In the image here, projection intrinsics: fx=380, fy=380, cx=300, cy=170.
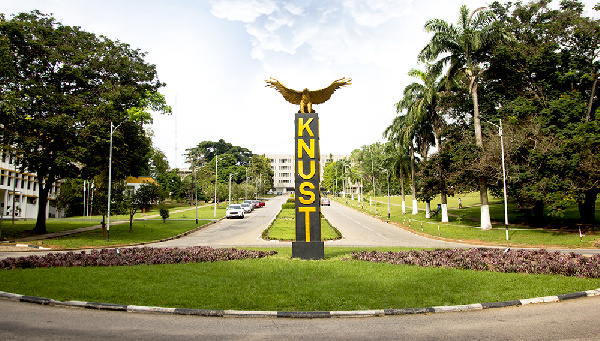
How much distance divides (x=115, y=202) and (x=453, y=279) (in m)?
24.2

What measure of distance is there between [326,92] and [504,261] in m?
9.51

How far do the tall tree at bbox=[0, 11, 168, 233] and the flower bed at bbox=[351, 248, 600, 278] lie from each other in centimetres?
1951

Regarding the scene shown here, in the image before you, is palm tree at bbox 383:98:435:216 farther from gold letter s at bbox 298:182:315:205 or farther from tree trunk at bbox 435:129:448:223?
gold letter s at bbox 298:182:315:205

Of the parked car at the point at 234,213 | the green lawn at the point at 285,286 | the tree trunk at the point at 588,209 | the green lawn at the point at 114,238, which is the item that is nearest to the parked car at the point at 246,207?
the parked car at the point at 234,213

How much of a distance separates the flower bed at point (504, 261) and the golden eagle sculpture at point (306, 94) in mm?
6845

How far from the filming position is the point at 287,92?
663 inches

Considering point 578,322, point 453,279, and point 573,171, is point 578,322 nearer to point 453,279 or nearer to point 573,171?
point 453,279

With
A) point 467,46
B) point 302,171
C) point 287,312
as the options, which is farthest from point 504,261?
point 467,46

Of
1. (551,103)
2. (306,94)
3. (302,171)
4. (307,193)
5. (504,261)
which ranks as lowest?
(504,261)

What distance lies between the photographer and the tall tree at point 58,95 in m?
23.3

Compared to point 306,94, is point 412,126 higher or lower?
higher

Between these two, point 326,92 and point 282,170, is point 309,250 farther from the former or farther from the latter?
point 282,170

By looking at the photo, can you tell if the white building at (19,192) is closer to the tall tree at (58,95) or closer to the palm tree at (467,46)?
the tall tree at (58,95)

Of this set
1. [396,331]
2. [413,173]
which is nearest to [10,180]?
[413,173]
